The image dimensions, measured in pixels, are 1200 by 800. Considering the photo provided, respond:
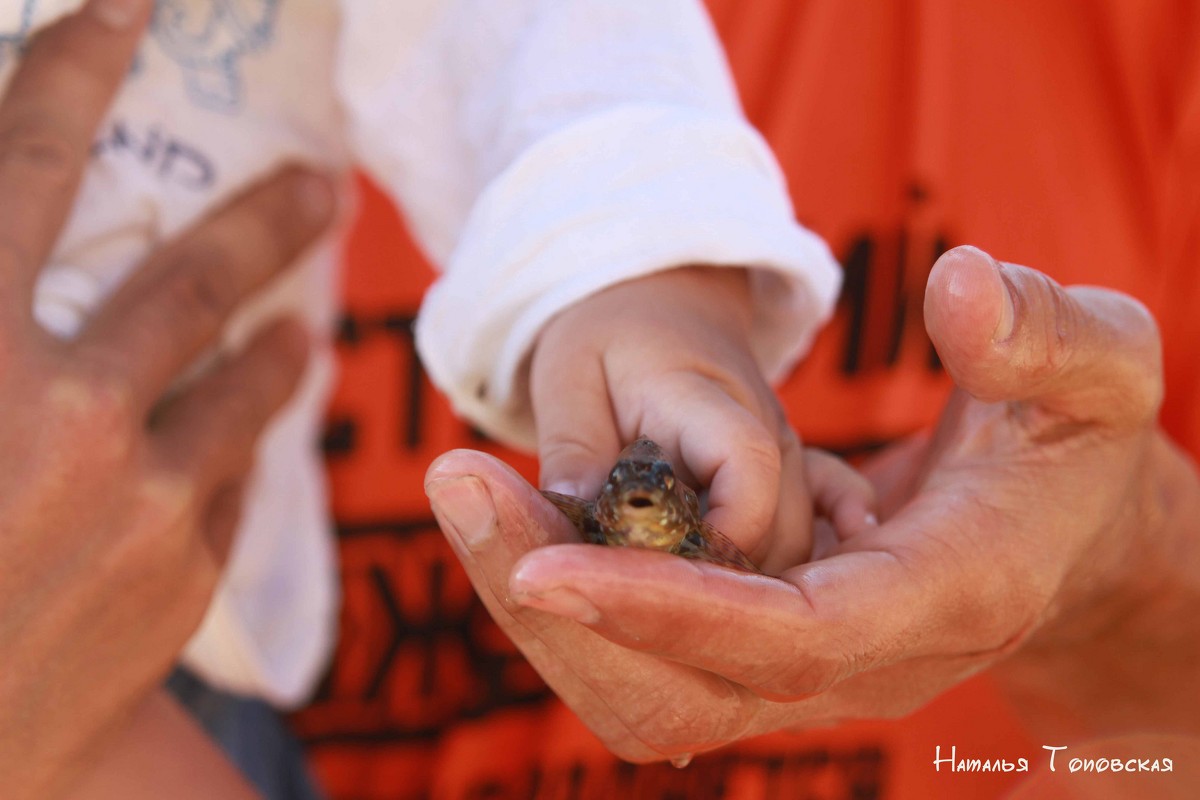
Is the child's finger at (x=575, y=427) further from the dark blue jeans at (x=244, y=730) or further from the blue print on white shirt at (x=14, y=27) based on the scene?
the dark blue jeans at (x=244, y=730)

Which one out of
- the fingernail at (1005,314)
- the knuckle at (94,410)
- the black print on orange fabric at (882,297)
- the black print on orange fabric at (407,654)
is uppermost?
the fingernail at (1005,314)

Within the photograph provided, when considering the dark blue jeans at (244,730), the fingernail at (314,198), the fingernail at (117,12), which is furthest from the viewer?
the dark blue jeans at (244,730)

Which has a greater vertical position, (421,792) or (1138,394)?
(1138,394)

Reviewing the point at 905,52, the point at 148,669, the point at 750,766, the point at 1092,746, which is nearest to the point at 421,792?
the point at 750,766

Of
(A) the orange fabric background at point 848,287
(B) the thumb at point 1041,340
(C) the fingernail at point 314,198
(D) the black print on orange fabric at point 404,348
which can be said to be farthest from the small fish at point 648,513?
(D) the black print on orange fabric at point 404,348

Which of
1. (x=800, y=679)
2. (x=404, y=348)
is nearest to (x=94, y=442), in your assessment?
(x=800, y=679)

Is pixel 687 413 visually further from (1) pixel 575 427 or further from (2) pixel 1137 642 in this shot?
(2) pixel 1137 642

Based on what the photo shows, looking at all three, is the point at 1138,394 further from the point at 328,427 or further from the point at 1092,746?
the point at 328,427
